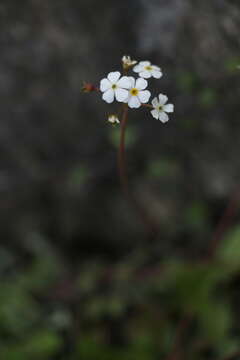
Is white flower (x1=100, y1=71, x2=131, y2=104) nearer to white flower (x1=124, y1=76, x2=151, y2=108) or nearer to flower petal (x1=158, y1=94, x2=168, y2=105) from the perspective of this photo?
white flower (x1=124, y1=76, x2=151, y2=108)

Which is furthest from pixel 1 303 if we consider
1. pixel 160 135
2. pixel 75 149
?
pixel 160 135

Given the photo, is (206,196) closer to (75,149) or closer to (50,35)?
(75,149)

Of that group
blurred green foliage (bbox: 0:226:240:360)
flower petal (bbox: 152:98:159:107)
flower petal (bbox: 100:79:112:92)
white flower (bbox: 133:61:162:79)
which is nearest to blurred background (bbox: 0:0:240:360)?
blurred green foliage (bbox: 0:226:240:360)

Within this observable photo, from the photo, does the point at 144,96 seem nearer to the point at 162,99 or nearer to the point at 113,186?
the point at 162,99

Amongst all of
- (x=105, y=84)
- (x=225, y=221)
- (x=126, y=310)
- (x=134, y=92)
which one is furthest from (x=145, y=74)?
(x=126, y=310)

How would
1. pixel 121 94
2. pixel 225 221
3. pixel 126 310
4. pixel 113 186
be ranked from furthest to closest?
pixel 113 186, pixel 225 221, pixel 126 310, pixel 121 94

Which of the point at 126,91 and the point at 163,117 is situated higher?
the point at 126,91

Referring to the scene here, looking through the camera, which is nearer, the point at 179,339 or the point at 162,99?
the point at 162,99
